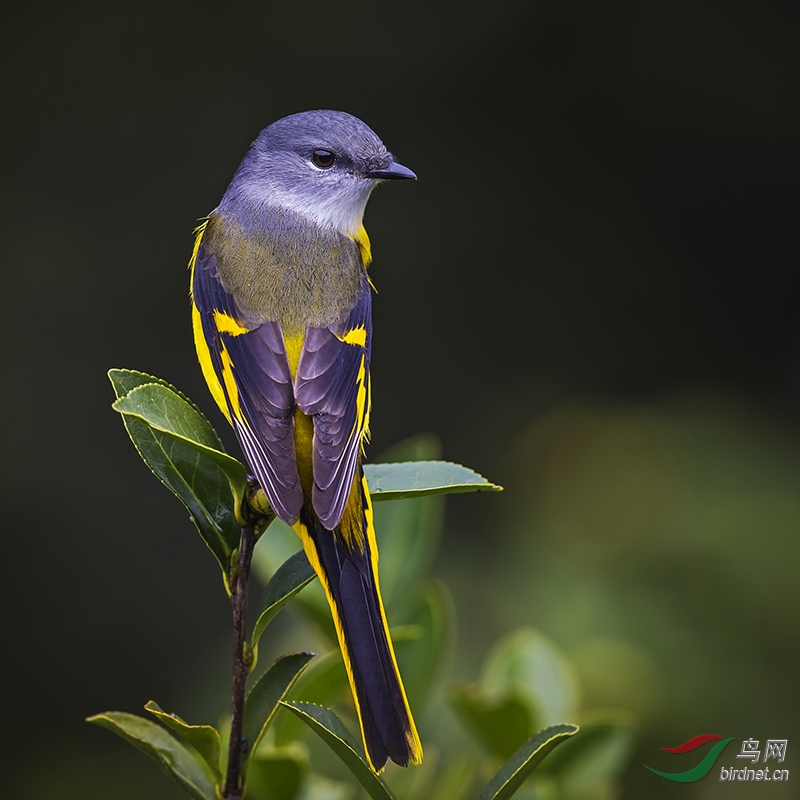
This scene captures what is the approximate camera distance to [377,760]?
181cm

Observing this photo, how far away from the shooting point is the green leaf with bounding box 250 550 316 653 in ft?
5.37

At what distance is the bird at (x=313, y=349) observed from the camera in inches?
76.1

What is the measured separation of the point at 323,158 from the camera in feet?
10.4

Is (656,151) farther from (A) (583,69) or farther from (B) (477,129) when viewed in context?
(B) (477,129)

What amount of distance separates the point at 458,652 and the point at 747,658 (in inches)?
38.4

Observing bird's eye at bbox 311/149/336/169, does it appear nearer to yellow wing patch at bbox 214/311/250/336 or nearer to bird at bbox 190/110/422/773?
bird at bbox 190/110/422/773

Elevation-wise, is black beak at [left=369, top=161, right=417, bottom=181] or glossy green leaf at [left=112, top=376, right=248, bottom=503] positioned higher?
black beak at [left=369, top=161, right=417, bottom=181]

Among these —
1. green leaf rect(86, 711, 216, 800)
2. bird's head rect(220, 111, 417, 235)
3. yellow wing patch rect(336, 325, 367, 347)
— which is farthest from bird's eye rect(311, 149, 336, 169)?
green leaf rect(86, 711, 216, 800)

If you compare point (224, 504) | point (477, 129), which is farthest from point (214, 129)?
point (224, 504)

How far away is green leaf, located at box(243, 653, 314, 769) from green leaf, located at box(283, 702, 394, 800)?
0.13 metres

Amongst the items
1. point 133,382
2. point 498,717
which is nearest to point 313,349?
point 133,382

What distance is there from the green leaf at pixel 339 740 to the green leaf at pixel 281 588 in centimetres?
14
